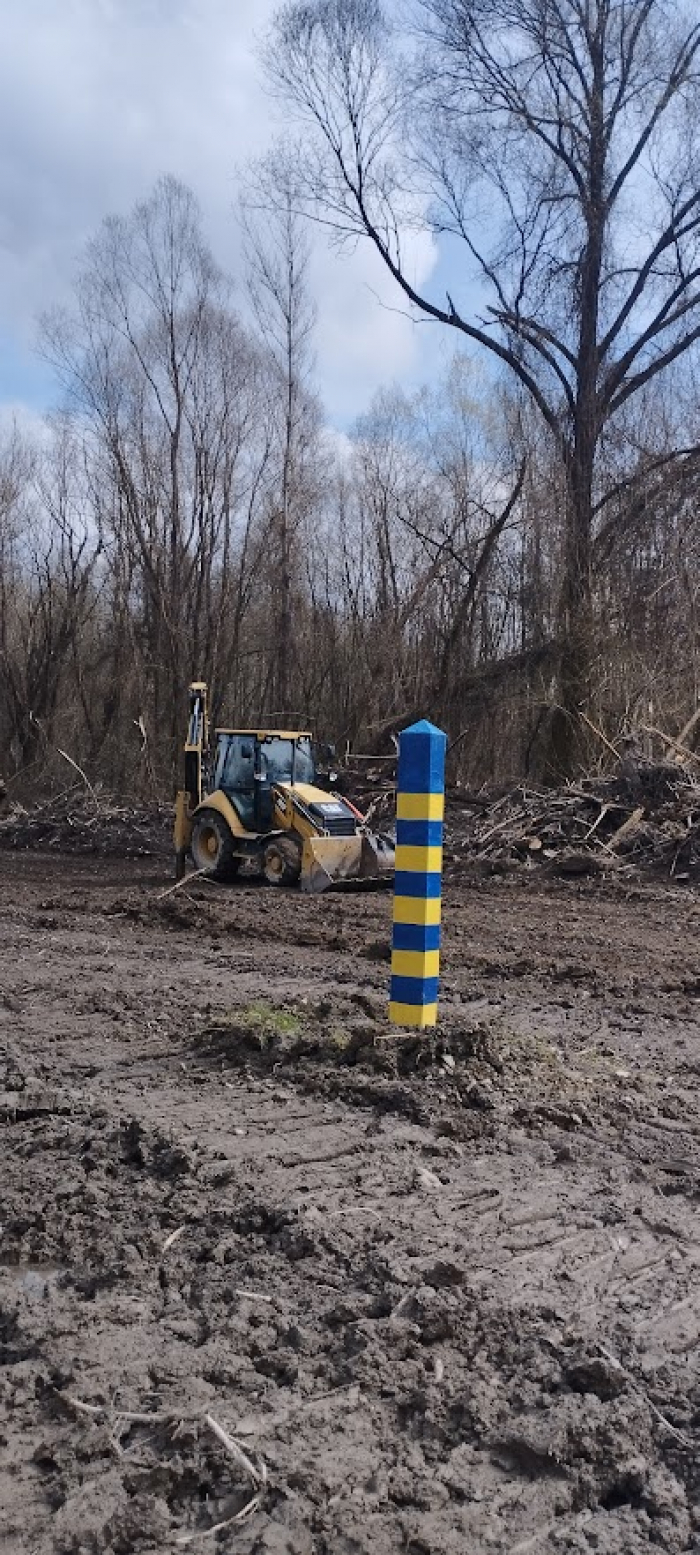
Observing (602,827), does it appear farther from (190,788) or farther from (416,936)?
(416,936)

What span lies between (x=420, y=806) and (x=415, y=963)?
0.73 metres

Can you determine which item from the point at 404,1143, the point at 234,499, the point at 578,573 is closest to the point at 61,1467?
the point at 404,1143

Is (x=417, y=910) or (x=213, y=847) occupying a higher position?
(x=417, y=910)

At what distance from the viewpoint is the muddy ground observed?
271 cm

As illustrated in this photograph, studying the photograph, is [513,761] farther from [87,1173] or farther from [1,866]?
[87,1173]

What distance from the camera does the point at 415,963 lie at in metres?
6.03

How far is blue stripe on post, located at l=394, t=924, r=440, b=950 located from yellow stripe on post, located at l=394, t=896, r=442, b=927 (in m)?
0.02

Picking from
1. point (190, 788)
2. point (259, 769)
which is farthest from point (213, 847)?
point (259, 769)

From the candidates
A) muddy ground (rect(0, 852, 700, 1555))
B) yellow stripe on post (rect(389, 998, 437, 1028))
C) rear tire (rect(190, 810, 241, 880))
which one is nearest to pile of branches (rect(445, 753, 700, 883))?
rear tire (rect(190, 810, 241, 880))

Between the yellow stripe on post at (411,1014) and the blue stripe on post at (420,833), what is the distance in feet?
2.47

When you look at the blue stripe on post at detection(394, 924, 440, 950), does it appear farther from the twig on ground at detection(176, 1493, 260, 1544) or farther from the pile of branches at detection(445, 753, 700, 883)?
the pile of branches at detection(445, 753, 700, 883)

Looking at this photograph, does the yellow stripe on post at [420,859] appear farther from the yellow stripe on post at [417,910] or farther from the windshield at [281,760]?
the windshield at [281,760]

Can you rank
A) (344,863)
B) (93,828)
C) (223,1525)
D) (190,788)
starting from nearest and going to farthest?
1. (223,1525)
2. (344,863)
3. (190,788)
4. (93,828)

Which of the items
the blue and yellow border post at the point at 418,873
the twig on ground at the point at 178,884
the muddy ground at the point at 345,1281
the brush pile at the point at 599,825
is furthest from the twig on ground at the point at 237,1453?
the brush pile at the point at 599,825
